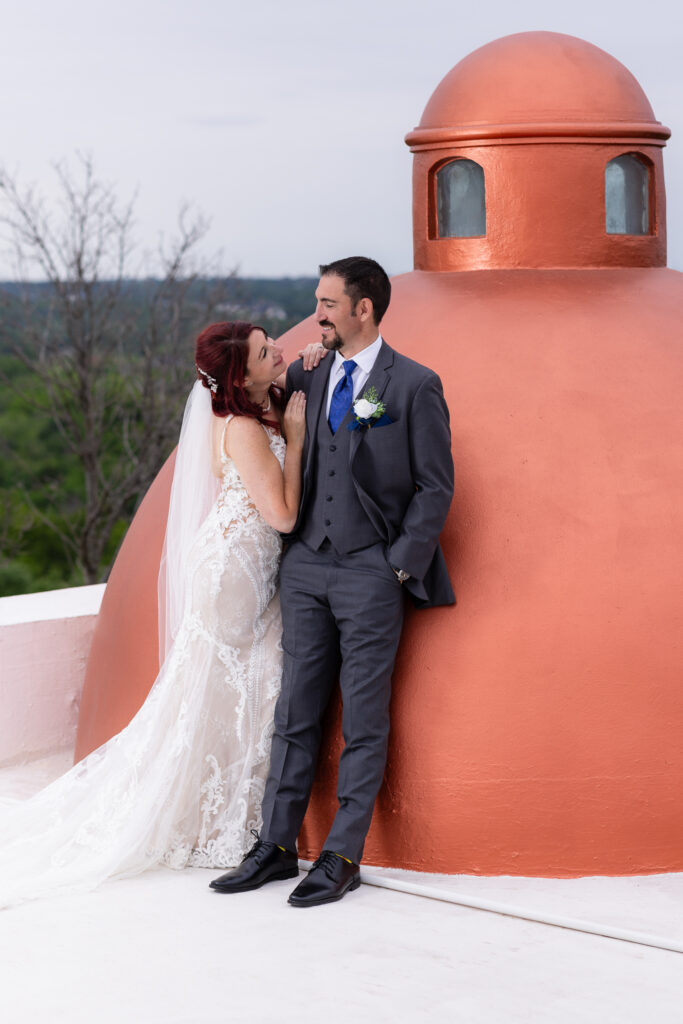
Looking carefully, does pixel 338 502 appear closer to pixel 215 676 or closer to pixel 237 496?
pixel 237 496

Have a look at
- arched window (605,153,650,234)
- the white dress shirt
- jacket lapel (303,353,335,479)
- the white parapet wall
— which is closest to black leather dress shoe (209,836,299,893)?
jacket lapel (303,353,335,479)

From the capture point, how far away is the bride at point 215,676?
168 inches

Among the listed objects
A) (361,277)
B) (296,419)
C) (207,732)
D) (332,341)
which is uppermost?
(361,277)

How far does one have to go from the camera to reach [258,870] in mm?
4125

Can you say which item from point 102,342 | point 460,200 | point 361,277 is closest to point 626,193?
point 460,200

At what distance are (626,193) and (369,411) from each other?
5.82ft

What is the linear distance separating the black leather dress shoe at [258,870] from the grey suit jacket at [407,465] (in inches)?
36.1

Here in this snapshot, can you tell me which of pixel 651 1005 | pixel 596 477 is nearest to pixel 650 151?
pixel 596 477

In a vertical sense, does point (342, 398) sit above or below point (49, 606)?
above

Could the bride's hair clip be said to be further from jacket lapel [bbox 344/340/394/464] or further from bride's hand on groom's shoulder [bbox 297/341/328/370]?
jacket lapel [bbox 344/340/394/464]

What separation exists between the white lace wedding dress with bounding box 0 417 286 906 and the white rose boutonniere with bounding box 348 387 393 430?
0.40 meters

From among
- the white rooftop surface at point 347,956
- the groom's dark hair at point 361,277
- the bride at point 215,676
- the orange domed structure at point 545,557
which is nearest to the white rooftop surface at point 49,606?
the orange domed structure at point 545,557

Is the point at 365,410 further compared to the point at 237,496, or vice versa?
the point at 237,496

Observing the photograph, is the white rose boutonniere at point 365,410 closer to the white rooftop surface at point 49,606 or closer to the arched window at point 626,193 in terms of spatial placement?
the arched window at point 626,193
